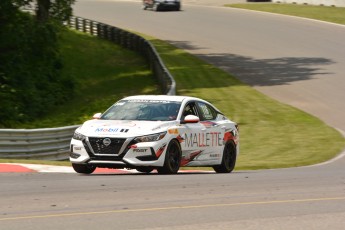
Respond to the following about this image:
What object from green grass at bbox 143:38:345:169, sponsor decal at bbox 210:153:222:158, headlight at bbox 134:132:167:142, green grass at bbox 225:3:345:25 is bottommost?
green grass at bbox 225:3:345:25

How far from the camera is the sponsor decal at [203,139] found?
1791cm

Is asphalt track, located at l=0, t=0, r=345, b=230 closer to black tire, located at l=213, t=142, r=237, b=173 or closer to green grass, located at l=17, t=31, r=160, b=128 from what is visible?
black tire, located at l=213, t=142, r=237, b=173

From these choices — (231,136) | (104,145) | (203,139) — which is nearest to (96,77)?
(231,136)

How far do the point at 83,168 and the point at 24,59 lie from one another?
24.2 m

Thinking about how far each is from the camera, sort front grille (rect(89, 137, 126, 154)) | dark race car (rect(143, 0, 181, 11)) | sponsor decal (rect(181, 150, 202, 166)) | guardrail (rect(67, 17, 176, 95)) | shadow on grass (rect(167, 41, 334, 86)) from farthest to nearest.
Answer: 1. dark race car (rect(143, 0, 181, 11))
2. shadow on grass (rect(167, 41, 334, 86))
3. guardrail (rect(67, 17, 176, 95))
4. sponsor decal (rect(181, 150, 202, 166))
5. front grille (rect(89, 137, 126, 154))

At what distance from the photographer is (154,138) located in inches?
661

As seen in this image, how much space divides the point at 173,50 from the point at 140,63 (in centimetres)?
596

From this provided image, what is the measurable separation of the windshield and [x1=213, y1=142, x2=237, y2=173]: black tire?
1.73m

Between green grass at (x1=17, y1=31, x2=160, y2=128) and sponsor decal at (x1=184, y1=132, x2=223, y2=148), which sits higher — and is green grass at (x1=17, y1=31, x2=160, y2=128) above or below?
below

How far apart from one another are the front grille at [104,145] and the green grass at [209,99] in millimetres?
3928

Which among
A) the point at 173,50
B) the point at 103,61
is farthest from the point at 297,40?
the point at 103,61

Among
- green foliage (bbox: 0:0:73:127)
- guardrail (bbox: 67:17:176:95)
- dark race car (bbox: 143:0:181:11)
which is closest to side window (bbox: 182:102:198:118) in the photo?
guardrail (bbox: 67:17:176:95)

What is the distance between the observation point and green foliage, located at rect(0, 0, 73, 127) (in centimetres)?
3969

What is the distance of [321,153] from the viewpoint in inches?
1023
